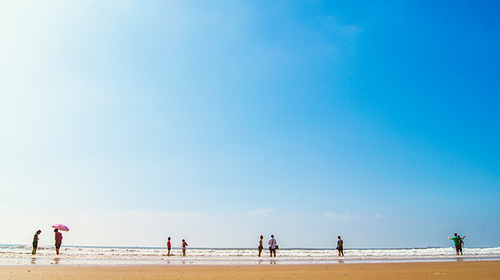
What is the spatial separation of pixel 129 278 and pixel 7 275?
3958 millimetres

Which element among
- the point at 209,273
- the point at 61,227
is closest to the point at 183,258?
the point at 61,227

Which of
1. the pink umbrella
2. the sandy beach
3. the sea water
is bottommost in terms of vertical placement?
the sea water

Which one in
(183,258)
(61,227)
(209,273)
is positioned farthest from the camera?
(61,227)

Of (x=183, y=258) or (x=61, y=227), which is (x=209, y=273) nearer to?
(x=183, y=258)

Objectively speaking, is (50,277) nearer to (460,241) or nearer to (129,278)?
(129,278)

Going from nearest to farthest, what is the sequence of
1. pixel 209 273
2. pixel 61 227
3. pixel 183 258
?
pixel 209 273, pixel 183 258, pixel 61 227

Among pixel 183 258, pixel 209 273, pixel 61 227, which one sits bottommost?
pixel 183 258

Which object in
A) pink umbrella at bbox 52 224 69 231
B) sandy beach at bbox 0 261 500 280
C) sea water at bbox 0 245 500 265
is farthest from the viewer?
pink umbrella at bbox 52 224 69 231

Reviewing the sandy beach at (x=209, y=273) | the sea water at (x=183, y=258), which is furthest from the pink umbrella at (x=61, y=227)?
the sandy beach at (x=209, y=273)


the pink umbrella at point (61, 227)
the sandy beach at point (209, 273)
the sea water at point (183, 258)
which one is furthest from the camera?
the pink umbrella at point (61, 227)

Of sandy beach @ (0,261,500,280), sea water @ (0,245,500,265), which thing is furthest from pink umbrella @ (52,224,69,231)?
sandy beach @ (0,261,500,280)

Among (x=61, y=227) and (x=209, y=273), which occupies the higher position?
(x=61, y=227)

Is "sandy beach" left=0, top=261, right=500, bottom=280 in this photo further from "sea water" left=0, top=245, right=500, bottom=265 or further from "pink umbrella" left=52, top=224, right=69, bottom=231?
"pink umbrella" left=52, top=224, right=69, bottom=231

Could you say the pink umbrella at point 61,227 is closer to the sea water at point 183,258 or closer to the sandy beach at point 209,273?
the sea water at point 183,258
